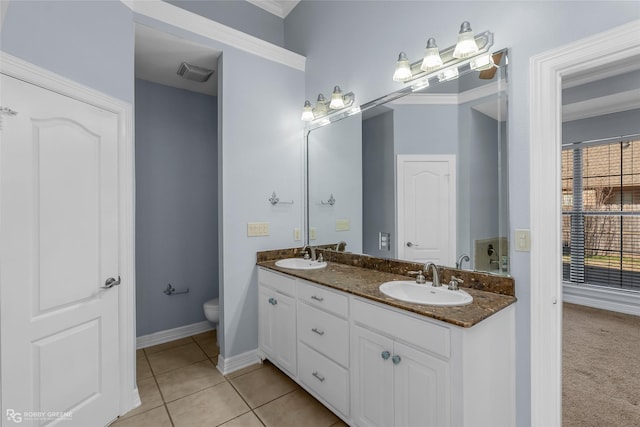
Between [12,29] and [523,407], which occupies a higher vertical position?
[12,29]

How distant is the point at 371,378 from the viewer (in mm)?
1580

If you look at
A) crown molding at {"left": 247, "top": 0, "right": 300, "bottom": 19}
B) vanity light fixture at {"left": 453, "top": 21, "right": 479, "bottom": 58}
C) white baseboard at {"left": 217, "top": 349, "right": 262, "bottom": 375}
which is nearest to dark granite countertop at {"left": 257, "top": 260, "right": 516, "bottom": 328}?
white baseboard at {"left": 217, "top": 349, "right": 262, "bottom": 375}

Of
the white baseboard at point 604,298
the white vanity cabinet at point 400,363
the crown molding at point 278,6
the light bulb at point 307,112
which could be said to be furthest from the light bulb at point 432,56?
the white baseboard at point 604,298

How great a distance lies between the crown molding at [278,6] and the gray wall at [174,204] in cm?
108

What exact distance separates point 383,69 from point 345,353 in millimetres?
1918

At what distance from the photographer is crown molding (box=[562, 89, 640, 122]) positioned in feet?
10.9

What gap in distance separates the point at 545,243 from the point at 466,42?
109 centimetres

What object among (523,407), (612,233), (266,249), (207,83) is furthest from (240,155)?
(612,233)

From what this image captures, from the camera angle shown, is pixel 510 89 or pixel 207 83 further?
pixel 207 83

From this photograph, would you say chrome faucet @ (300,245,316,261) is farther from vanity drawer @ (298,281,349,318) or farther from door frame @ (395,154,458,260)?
door frame @ (395,154,458,260)

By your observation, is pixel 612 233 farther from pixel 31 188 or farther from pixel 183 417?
pixel 31 188

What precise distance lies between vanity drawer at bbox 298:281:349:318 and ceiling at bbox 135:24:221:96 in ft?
6.58

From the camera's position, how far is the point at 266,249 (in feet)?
8.82

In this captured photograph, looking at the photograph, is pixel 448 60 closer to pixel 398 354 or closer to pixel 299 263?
pixel 398 354
